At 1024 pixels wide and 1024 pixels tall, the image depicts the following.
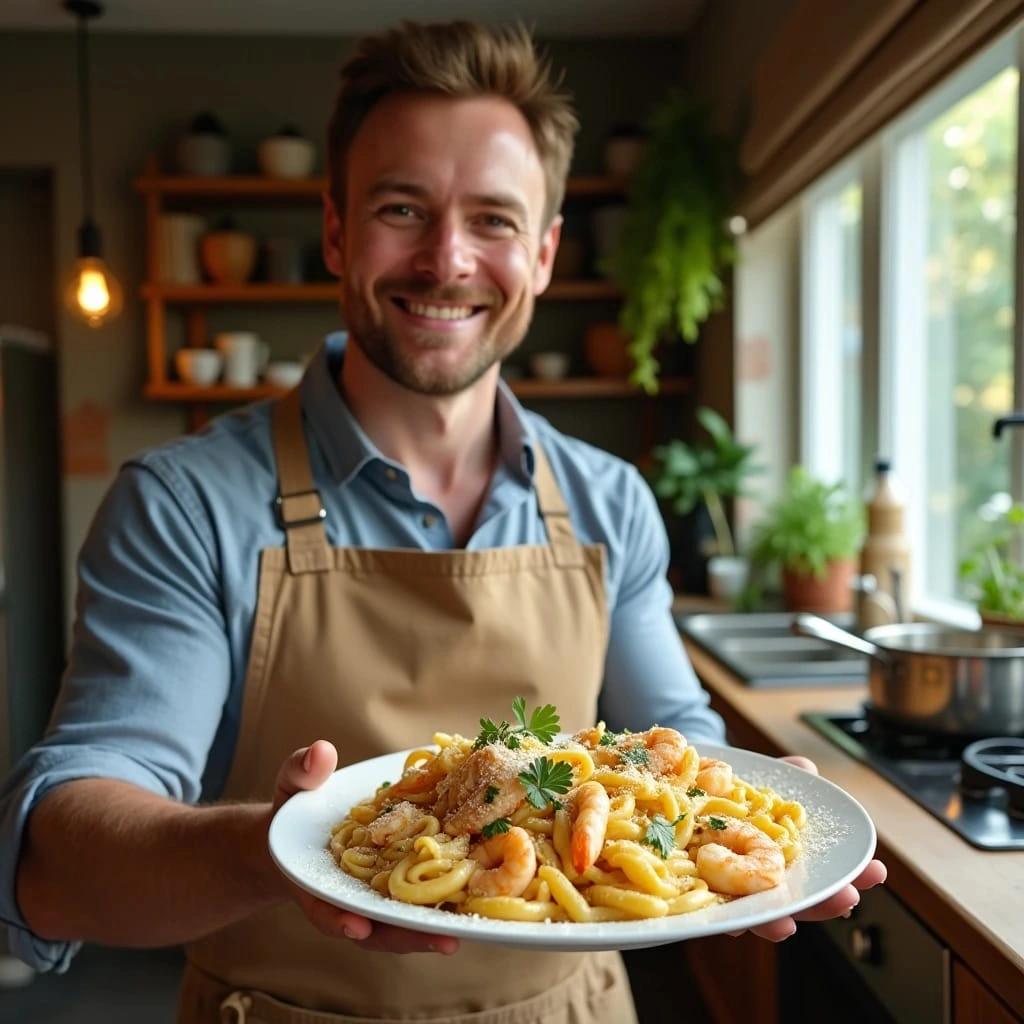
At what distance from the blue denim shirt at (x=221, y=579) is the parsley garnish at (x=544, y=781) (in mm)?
443

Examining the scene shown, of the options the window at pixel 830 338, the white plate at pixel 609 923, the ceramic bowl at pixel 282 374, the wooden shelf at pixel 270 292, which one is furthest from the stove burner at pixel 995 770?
the ceramic bowl at pixel 282 374

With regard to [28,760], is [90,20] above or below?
above

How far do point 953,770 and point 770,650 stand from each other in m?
1.19

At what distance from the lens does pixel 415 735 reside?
4.27 ft

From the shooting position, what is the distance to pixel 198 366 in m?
3.83

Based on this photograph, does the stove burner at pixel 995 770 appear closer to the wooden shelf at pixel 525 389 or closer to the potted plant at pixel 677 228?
the potted plant at pixel 677 228

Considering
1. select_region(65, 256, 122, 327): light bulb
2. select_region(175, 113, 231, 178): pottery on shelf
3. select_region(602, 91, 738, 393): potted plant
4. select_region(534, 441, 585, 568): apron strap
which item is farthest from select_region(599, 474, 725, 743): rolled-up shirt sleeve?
select_region(175, 113, 231, 178): pottery on shelf

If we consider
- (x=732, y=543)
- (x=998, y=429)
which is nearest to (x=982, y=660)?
(x=998, y=429)

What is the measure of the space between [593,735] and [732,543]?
2623mm

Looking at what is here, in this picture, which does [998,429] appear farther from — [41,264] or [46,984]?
[41,264]

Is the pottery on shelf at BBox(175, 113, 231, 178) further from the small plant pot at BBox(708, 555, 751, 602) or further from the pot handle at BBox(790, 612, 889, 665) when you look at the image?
the pot handle at BBox(790, 612, 889, 665)

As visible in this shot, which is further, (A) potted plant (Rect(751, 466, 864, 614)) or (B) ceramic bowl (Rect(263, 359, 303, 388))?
(B) ceramic bowl (Rect(263, 359, 303, 388))

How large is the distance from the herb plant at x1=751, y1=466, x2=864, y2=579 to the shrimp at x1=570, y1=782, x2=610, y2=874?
2.06 m

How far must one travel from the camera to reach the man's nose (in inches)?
54.7
